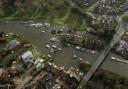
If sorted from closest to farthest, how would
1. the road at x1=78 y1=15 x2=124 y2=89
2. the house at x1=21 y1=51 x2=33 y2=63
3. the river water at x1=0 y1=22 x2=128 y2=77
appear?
the road at x1=78 y1=15 x2=124 y2=89 < the river water at x1=0 y1=22 x2=128 y2=77 < the house at x1=21 y1=51 x2=33 y2=63

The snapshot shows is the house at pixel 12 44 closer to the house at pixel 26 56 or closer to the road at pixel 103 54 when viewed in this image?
the house at pixel 26 56

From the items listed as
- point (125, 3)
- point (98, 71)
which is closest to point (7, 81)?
point (98, 71)

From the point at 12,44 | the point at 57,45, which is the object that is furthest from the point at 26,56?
the point at 57,45

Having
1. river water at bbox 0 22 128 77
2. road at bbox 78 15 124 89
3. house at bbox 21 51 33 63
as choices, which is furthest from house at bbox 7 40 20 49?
road at bbox 78 15 124 89

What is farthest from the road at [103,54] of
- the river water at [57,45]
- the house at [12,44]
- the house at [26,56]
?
the house at [12,44]

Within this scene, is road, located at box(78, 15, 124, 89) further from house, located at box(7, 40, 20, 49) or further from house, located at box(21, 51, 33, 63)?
house, located at box(7, 40, 20, 49)

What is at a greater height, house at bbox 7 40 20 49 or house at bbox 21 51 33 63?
house at bbox 7 40 20 49

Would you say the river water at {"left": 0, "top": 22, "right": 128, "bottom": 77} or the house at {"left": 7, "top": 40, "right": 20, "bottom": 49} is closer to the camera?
the river water at {"left": 0, "top": 22, "right": 128, "bottom": 77}

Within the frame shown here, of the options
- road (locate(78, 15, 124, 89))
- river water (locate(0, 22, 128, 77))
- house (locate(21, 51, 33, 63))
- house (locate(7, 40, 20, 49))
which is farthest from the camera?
house (locate(7, 40, 20, 49))
